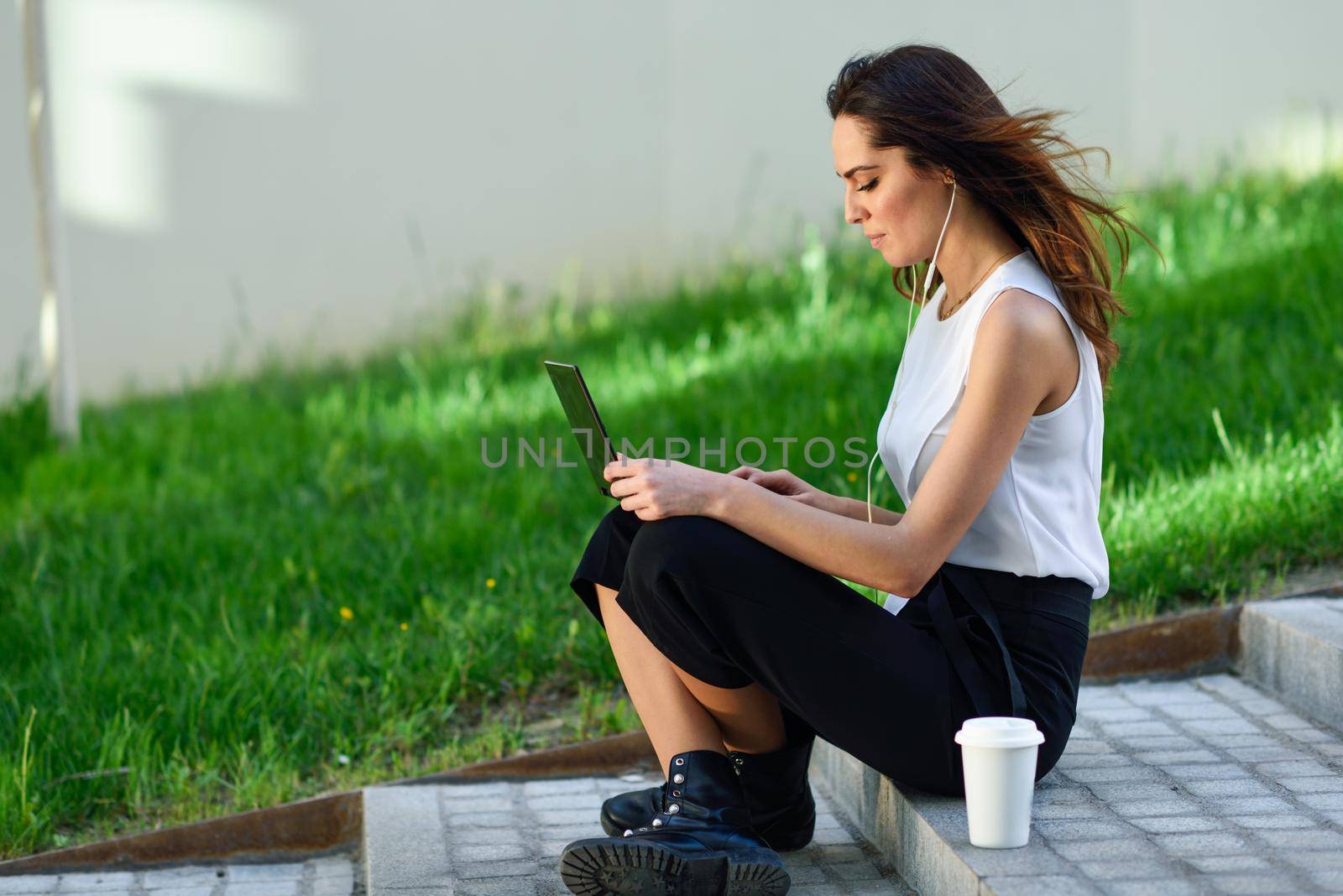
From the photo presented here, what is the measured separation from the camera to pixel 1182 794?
261cm

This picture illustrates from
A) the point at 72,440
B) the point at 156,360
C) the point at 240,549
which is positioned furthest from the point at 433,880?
the point at 156,360

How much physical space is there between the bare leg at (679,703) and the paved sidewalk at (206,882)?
3.01 feet

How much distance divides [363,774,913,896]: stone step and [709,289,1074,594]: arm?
26.3 inches

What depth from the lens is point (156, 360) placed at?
23.3ft

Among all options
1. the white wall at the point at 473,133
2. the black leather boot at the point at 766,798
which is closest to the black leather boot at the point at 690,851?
the black leather boot at the point at 766,798

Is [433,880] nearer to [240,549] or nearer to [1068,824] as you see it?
[1068,824]

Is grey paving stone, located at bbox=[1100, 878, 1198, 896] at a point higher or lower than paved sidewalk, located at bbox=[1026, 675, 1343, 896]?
higher

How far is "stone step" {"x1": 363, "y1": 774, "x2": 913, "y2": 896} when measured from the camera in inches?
106

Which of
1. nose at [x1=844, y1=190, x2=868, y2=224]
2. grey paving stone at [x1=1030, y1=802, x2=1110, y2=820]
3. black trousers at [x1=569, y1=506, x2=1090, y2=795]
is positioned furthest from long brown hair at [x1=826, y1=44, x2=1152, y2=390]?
grey paving stone at [x1=1030, y1=802, x2=1110, y2=820]

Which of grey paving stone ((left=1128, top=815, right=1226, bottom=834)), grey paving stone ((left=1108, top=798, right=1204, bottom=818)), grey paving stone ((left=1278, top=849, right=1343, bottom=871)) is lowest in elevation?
grey paving stone ((left=1108, top=798, right=1204, bottom=818))

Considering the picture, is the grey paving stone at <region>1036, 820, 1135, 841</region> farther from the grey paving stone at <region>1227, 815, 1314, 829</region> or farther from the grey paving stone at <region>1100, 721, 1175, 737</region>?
the grey paving stone at <region>1100, 721, 1175, 737</region>

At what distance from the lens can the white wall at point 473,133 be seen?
6918 millimetres

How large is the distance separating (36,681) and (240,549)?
2.97 feet

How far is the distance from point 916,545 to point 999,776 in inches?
14.8
